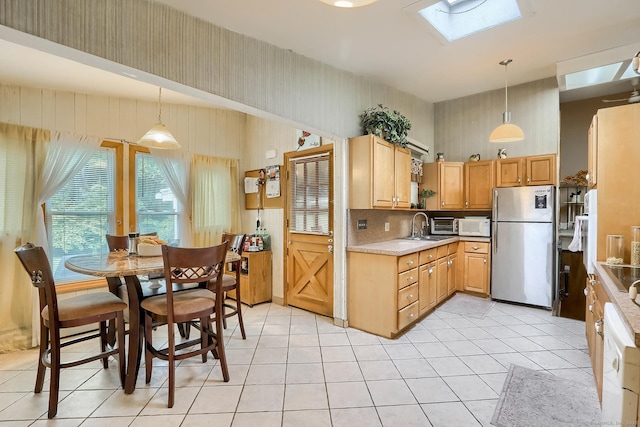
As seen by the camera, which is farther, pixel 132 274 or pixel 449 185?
pixel 449 185

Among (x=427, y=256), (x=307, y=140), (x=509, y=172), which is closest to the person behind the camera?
(x=427, y=256)

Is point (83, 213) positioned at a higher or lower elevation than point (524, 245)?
higher

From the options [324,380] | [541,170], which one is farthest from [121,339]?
[541,170]

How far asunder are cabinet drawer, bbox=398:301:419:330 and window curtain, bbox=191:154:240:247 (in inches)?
109

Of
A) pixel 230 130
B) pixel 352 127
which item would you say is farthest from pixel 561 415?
pixel 230 130

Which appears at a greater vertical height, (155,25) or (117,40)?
(155,25)

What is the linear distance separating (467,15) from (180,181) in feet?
12.6

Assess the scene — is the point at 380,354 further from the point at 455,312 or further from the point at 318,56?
the point at 318,56

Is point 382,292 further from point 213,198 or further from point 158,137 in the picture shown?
point 213,198

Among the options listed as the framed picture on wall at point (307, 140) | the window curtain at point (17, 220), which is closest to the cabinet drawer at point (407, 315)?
the framed picture on wall at point (307, 140)

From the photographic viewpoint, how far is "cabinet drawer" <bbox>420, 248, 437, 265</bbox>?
3490mm

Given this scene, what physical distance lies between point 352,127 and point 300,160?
34.5 inches

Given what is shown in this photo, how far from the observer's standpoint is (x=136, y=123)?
371 centimetres

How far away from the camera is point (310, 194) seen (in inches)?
153
